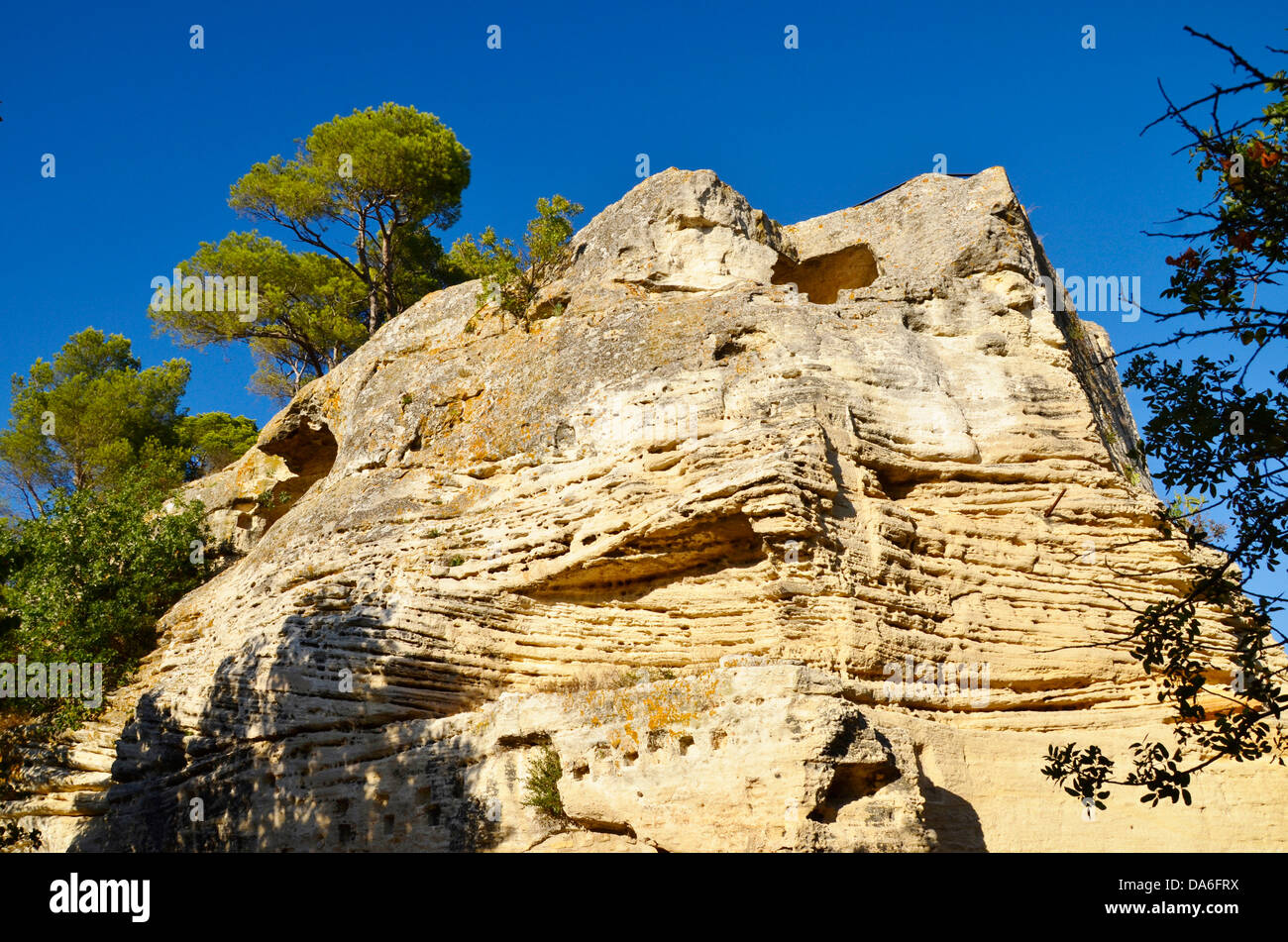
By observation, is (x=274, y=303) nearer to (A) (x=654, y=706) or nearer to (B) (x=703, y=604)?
(B) (x=703, y=604)

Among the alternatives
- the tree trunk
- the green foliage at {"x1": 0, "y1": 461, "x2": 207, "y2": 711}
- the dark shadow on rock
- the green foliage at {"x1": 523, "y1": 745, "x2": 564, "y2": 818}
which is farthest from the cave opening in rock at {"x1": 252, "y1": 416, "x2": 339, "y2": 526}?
the dark shadow on rock

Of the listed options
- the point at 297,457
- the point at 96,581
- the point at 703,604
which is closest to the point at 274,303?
the point at 297,457

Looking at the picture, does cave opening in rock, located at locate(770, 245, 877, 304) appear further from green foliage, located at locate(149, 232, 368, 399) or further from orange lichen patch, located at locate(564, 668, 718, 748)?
green foliage, located at locate(149, 232, 368, 399)

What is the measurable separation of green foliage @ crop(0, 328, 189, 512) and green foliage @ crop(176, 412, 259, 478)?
0.54 m

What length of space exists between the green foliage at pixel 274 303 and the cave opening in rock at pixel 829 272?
11.7m

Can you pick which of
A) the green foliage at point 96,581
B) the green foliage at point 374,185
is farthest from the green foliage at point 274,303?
the green foliage at point 96,581

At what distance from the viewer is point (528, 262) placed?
18828mm

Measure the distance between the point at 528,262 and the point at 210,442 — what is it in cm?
1372

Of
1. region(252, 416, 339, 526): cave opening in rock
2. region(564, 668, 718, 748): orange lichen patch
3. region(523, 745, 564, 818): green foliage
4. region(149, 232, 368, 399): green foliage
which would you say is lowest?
region(523, 745, 564, 818): green foliage

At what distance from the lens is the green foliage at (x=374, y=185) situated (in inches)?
981

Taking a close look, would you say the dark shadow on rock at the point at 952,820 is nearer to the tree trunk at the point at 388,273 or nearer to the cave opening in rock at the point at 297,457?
the cave opening in rock at the point at 297,457

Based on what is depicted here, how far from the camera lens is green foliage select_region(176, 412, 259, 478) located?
27.7 meters
